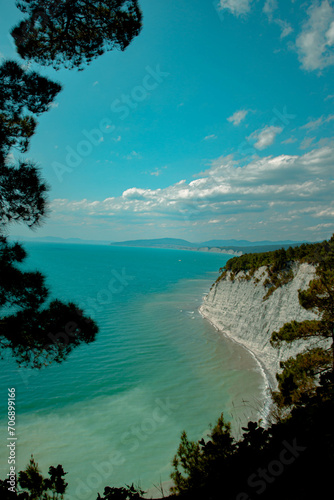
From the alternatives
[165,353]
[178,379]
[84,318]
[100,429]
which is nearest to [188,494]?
[84,318]

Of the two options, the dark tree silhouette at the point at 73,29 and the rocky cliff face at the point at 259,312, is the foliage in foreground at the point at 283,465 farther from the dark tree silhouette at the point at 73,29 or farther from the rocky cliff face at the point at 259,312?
the rocky cliff face at the point at 259,312

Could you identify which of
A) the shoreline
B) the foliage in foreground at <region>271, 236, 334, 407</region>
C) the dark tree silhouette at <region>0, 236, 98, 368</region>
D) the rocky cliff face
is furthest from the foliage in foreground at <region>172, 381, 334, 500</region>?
the rocky cliff face

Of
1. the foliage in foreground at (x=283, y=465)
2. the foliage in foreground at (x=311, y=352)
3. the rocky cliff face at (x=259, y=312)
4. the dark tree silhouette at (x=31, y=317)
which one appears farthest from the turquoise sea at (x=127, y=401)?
the foliage in foreground at (x=283, y=465)

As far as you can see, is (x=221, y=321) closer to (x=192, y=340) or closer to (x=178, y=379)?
(x=192, y=340)

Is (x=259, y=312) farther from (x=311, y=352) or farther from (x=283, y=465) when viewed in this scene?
(x=283, y=465)

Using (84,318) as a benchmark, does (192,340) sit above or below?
below

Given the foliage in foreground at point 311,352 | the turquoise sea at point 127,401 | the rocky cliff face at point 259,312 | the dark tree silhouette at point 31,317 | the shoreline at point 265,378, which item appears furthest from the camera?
the rocky cliff face at point 259,312

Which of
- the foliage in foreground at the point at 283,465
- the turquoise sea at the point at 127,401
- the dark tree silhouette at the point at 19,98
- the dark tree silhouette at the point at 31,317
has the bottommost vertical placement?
the turquoise sea at the point at 127,401

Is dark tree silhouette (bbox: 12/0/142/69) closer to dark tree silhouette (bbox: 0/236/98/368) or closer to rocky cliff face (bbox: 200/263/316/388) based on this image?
dark tree silhouette (bbox: 0/236/98/368)


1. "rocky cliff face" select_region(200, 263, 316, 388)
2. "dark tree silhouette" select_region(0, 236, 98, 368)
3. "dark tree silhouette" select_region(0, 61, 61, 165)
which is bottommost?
"rocky cliff face" select_region(200, 263, 316, 388)
